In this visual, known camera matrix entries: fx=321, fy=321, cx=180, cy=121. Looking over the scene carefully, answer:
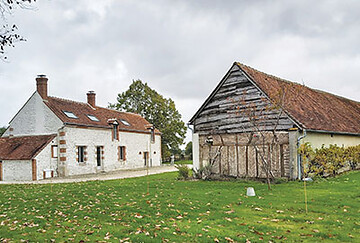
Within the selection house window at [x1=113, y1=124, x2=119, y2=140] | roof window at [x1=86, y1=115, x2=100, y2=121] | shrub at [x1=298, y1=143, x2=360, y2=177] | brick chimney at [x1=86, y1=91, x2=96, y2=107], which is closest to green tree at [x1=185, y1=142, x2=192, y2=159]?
house window at [x1=113, y1=124, x2=119, y2=140]

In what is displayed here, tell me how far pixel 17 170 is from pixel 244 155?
52.7 feet

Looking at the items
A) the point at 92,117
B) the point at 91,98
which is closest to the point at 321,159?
the point at 92,117

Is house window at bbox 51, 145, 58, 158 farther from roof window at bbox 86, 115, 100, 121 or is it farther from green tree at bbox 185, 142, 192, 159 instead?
green tree at bbox 185, 142, 192, 159

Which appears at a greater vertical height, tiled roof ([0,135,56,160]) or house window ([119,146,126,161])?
tiled roof ([0,135,56,160])

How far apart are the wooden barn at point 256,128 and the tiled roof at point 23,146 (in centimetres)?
1172

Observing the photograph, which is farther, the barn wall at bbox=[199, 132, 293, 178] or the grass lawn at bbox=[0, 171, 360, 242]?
the barn wall at bbox=[199, 132, 293, 178]

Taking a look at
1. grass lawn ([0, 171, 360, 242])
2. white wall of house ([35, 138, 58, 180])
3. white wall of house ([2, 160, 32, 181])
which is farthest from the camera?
white wall of house ([35, 138, 58, 180])

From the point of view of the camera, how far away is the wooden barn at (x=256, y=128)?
1388cm

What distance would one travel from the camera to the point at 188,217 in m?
7.41

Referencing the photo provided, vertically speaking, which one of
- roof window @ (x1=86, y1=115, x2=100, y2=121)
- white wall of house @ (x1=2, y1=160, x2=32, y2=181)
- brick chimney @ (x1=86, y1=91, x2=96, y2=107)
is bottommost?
white wall of house @ (x1=2, y1=160, x2=32, y2=181)

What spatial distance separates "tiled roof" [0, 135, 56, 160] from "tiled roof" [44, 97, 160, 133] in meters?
2.18

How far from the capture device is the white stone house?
73.6 feet

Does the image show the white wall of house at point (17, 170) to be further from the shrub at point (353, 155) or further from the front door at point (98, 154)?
the shrub at point (353, 155)

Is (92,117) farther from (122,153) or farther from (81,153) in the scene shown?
(122,153)
